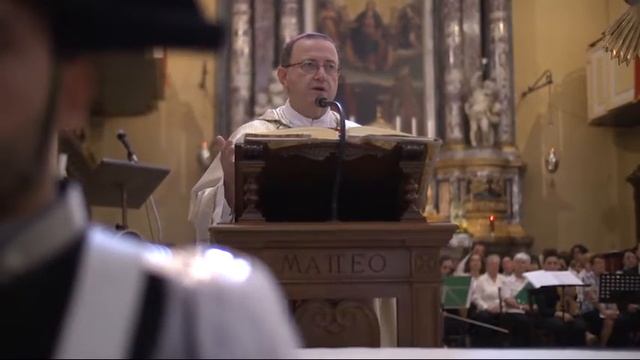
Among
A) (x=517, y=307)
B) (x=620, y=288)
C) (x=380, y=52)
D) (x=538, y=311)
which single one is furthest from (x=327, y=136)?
(x=380, y=52)

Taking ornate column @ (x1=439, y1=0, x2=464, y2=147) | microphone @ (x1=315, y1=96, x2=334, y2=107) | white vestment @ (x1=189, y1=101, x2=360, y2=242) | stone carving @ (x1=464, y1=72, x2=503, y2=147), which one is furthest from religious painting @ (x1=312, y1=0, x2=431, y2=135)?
microphone @ (x1=315, y1=96, x2=334, y2=107)

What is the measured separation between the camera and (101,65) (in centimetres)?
105

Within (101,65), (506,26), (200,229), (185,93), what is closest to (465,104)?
(506,26)

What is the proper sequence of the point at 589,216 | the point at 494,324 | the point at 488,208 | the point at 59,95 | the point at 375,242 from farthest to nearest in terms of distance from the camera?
the point at 589,216
the point at 488,208
the point at 494,324
the point at 375,242
the point at 59,95

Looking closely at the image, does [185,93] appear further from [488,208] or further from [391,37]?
[488,208]

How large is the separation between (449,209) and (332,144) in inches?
484

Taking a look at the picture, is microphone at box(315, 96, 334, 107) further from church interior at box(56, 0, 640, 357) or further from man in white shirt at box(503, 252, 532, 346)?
church interior at box(56, 0, 640, 357)

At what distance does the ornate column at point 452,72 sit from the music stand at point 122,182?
401 inches

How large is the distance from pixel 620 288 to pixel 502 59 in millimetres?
6276

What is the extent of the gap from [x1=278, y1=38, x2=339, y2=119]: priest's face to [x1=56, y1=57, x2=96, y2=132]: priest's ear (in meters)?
3.56

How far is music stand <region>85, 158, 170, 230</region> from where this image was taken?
212 inches

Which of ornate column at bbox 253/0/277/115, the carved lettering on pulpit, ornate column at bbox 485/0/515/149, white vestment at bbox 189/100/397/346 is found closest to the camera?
the carved lettering on pulpit

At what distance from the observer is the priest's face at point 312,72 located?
4.64 meters

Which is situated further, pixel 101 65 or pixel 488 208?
pixel 488 208
